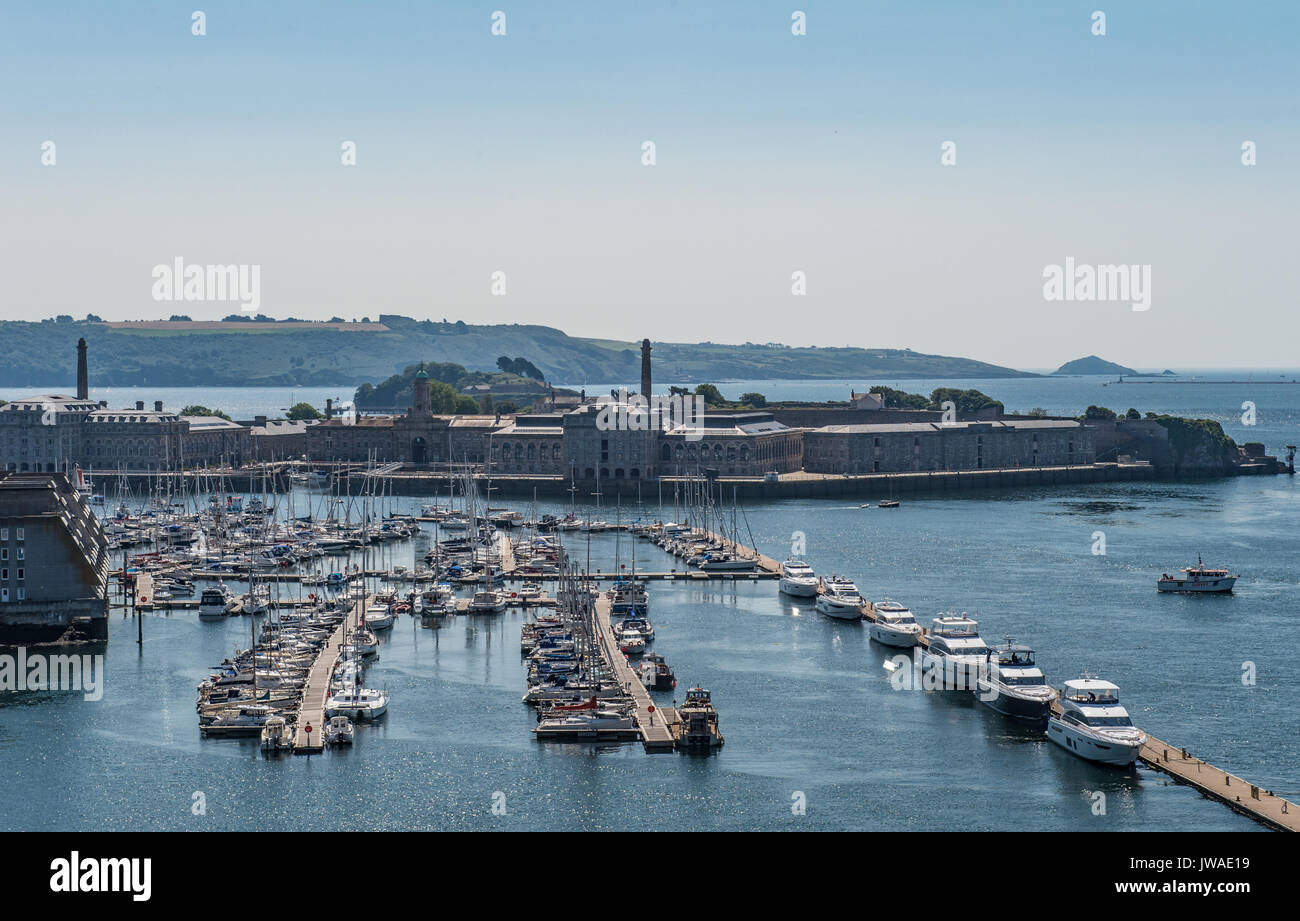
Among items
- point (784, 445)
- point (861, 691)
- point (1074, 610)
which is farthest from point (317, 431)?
point (861, 691)

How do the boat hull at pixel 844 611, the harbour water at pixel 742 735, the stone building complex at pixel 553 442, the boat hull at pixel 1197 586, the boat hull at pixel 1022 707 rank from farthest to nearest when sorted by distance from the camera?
the stone building complex at pixel 553 442
the boat hull at pixel 1197 586
the boat hull at pixel 844 611
the boat hull at pixel 1022 707
the harbour water at pixel 742 735

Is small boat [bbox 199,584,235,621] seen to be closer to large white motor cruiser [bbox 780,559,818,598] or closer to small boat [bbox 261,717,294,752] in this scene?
small boat [bbox 261,717,294,752]

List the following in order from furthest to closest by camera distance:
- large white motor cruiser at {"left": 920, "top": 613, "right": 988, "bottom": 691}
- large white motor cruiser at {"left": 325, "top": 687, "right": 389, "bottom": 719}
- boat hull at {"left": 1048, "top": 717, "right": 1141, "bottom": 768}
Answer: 1. large white motor cruiser at {"left": 920, "top": 613, "right": 988, "bottom": 691}
2. large white motor cruiser at {"left": 325, "top": 687, "right": 389, "bottom": 719}
3. boat hull at {"left": 1048, "top": 717, "right": 1141, "bottom": 768}

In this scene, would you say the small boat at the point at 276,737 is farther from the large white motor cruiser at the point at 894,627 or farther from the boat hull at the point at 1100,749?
the large white motor cruiser at the point at 894,627

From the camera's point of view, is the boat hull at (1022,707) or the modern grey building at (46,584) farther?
the modern grey building at (46,584)

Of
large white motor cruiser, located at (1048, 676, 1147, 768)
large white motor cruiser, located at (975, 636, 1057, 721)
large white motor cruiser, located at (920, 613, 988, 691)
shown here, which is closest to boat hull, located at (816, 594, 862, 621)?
large white motor cruiser, located at (920, 613, 988, 691)

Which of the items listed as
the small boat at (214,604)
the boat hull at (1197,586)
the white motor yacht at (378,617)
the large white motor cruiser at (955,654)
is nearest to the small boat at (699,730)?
the large white motor cruiser at (955,654)
